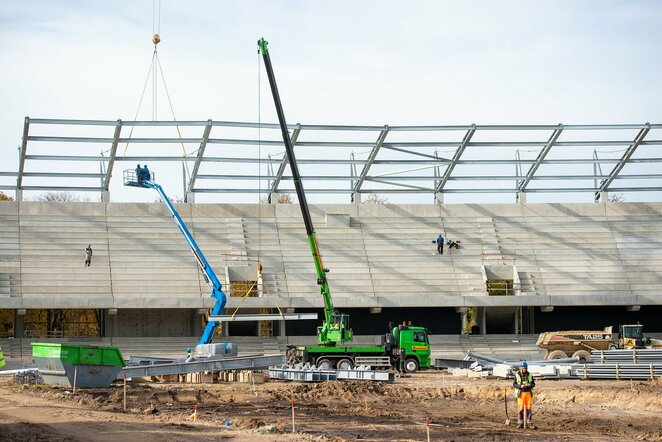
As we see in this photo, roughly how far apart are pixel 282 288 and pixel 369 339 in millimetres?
4646

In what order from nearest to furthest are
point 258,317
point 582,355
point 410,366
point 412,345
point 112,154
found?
point 258,317
point 410,366
point 412,345
point 582,355
point 112,154

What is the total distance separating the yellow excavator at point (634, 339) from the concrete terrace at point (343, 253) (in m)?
5.27

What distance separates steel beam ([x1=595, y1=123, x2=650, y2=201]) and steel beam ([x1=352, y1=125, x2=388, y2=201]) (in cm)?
1256

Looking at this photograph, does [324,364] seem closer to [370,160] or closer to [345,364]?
[345,364]

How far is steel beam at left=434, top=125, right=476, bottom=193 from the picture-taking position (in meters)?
46.8

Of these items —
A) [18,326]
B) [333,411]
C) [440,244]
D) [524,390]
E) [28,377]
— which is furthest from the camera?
[440,244]

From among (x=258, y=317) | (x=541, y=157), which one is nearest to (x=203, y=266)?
(x=258, y=317)

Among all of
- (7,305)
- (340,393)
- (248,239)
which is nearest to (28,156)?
(7,305)

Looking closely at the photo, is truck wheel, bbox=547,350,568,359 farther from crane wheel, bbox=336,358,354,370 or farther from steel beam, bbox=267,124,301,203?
steel beam, bbox=267,124,301,203

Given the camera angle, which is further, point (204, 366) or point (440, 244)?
point (440, 244)

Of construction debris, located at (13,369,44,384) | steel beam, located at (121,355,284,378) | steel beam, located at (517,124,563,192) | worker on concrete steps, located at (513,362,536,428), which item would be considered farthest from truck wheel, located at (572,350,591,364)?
construction debris, located at (13,369,44,384)

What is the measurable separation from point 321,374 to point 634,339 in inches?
565

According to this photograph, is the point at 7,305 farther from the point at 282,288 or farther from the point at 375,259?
the point at 375,259

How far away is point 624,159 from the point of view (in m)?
49.5
